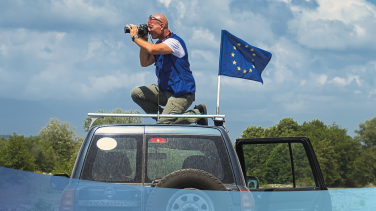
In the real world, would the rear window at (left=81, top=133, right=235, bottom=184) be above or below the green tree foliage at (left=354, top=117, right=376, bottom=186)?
below

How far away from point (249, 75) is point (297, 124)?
10410 cm

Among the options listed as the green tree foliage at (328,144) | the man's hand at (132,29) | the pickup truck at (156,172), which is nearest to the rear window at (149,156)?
the pickup truck at (156,172)

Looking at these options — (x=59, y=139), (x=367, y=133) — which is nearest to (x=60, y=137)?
(x=59, y=139)

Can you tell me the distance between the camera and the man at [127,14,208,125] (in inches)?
258

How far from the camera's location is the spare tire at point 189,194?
3.85 m

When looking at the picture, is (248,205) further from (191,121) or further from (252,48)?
(252,48)

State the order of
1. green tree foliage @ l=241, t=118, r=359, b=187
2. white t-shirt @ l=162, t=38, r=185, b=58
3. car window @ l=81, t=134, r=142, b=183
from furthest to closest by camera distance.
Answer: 1. green tree foliage @ l=241, t=118, r=359, b=187
2. white t-shirt @ l=162, t=38, r=185, b=58
3. car window @ l=81, t=134, r=142, b=183

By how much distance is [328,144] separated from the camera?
4235 inches

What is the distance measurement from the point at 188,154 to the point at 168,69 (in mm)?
2291

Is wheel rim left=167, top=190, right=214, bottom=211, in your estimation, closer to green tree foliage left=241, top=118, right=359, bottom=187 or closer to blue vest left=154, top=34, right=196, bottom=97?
blue vest left=154, top=34, right=196, bottom=97

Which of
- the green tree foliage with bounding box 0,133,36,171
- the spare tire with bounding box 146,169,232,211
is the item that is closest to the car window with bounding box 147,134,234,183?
the spare tire with bounding box 146,169,232,211

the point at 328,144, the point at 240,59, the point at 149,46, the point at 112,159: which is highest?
the point at 328,144

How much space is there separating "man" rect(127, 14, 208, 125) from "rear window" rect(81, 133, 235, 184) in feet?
6.17

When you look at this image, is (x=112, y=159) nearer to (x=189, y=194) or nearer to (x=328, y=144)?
(x=189, y=194)
